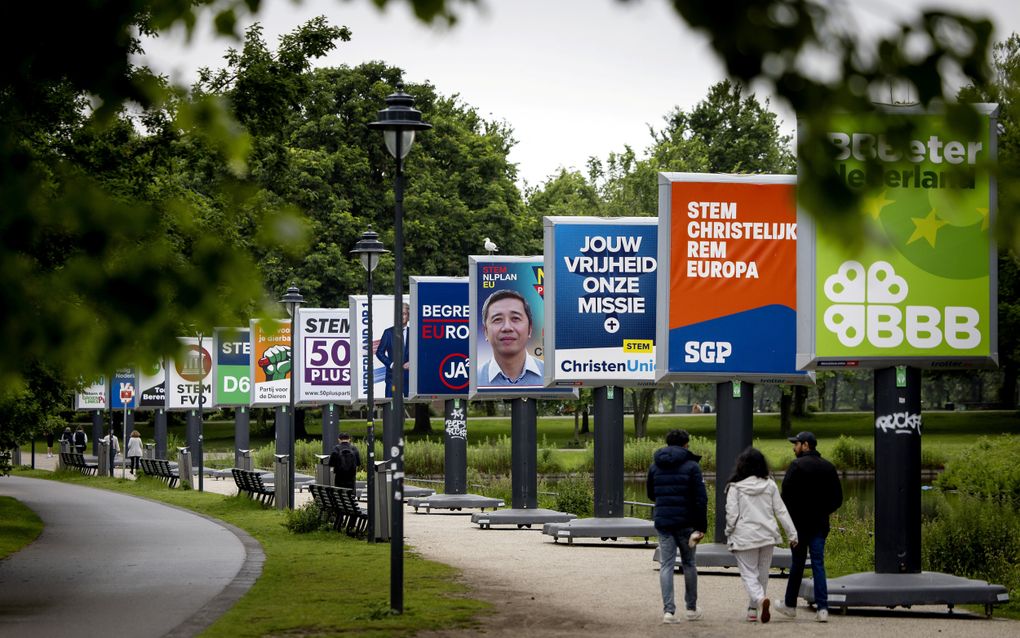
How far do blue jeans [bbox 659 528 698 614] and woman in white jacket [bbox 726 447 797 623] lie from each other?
0.45 m

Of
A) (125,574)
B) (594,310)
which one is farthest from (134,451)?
(125,574)

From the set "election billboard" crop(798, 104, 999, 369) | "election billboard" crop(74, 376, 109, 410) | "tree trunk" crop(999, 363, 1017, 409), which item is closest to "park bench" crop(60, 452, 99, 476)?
"election billboard" crop(74, 376, 109, 410)

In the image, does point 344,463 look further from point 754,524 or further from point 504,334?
point 754,524

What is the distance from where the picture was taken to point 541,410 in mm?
93562

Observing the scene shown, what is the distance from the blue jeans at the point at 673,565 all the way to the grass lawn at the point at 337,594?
5.73ft

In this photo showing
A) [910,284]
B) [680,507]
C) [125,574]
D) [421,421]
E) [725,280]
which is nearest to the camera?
[680,507]

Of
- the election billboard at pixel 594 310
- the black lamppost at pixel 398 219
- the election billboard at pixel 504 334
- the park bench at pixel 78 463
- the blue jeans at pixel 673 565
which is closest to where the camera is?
the blue jeans at pixel 673 565

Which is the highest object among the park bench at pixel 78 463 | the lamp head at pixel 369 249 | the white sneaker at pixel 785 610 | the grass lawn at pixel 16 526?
the lamp head at pixel 369 249

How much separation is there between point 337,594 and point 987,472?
23.9 metres

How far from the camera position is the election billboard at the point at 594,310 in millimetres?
24453

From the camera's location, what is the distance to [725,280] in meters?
20.4

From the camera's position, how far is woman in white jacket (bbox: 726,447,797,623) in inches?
571

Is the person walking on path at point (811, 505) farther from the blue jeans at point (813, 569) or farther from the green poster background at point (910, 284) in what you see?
the green poster background at point (910, 284)

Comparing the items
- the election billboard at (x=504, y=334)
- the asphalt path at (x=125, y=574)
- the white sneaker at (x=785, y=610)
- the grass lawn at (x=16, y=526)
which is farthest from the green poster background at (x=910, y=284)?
the election billboard at (x=504, y=334)
